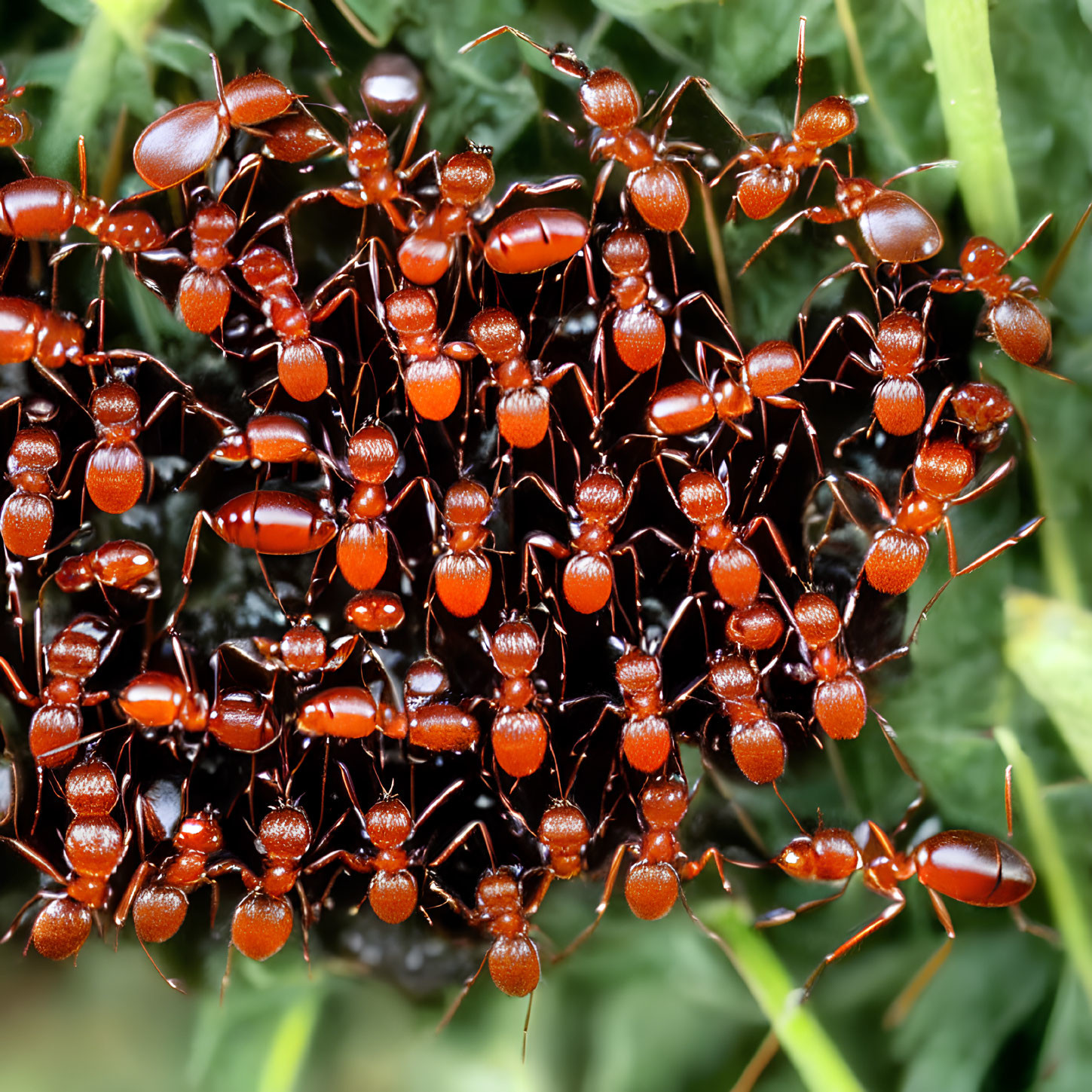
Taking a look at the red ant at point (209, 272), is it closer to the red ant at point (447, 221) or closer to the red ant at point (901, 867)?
the red ant at point (447, 221)

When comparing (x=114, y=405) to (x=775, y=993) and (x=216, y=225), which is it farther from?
(x=775, y=993)

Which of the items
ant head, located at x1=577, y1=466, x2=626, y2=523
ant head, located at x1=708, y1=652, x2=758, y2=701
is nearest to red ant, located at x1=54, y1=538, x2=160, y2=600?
ant head, located at x1=577, y1=466, x2=626, y2=523

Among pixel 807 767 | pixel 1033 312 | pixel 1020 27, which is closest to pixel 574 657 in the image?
pixel 807 767

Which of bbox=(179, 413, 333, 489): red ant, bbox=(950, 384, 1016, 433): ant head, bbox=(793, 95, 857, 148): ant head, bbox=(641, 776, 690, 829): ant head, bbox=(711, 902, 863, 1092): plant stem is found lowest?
bbox=(711, 902, 863, 1092): plant stem

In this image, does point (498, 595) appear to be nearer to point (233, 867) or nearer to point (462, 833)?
point (462, 833)

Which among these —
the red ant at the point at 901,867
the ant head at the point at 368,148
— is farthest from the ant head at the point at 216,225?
the red ant at the point at 901,867

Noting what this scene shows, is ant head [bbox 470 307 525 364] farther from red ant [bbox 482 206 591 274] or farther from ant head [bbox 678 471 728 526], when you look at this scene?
ant head [bbox 678 471 728 526]
